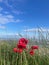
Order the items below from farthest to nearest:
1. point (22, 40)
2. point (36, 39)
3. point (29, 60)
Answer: point (36, 39) < point (29, 60) < point (22, 40)

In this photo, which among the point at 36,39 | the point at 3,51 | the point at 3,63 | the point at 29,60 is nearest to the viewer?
the point at 3,63

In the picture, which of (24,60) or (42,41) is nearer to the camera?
(24,60)

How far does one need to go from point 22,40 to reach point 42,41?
986 mm

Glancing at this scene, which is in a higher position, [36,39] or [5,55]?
[36,39]

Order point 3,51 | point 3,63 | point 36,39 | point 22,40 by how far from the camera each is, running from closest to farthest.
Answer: point 22,40
point 3,63
point 3,51
point 36,39

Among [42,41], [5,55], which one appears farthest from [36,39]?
[5,55]

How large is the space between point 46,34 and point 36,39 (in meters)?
0.39

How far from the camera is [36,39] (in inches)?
152

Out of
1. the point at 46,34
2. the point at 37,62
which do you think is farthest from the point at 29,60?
the point at 46,34

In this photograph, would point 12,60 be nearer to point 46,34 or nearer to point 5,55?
point 5,55

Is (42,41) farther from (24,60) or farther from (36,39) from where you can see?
(24,60)

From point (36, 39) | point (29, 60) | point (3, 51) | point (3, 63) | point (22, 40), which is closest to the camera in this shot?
point (22, 40)

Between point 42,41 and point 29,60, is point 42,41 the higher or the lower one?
the higher one

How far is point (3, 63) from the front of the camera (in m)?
3.05
